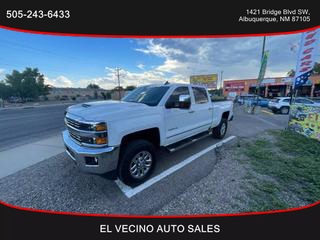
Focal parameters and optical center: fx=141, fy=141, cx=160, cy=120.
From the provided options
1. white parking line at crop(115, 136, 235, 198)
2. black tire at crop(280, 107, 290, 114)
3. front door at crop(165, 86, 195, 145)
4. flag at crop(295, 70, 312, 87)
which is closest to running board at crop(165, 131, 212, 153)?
front door at crop(165, 86, 195, 145)

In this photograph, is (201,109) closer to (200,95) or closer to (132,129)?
(200,95)

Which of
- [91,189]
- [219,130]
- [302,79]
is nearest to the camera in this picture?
[91,189]

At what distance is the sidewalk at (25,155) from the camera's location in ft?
11.2

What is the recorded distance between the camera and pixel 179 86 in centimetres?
357

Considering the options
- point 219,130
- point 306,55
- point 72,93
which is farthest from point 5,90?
point 306,55

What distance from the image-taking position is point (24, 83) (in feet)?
149

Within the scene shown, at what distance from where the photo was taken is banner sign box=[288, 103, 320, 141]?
5.07 meters

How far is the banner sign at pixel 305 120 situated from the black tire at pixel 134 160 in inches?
244

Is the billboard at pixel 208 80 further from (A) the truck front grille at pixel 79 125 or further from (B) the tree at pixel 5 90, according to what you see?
(B) the tree at pixel 5 90

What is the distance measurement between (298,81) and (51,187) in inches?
360

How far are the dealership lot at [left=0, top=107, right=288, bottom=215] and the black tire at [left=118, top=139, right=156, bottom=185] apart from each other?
190 millimetres

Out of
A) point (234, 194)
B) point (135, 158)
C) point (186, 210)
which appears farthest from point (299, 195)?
point (135, 158)

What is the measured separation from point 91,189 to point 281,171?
13.1 feet

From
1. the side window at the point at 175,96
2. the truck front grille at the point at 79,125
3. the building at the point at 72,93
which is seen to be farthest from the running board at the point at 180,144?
the building at the point at 72,93
